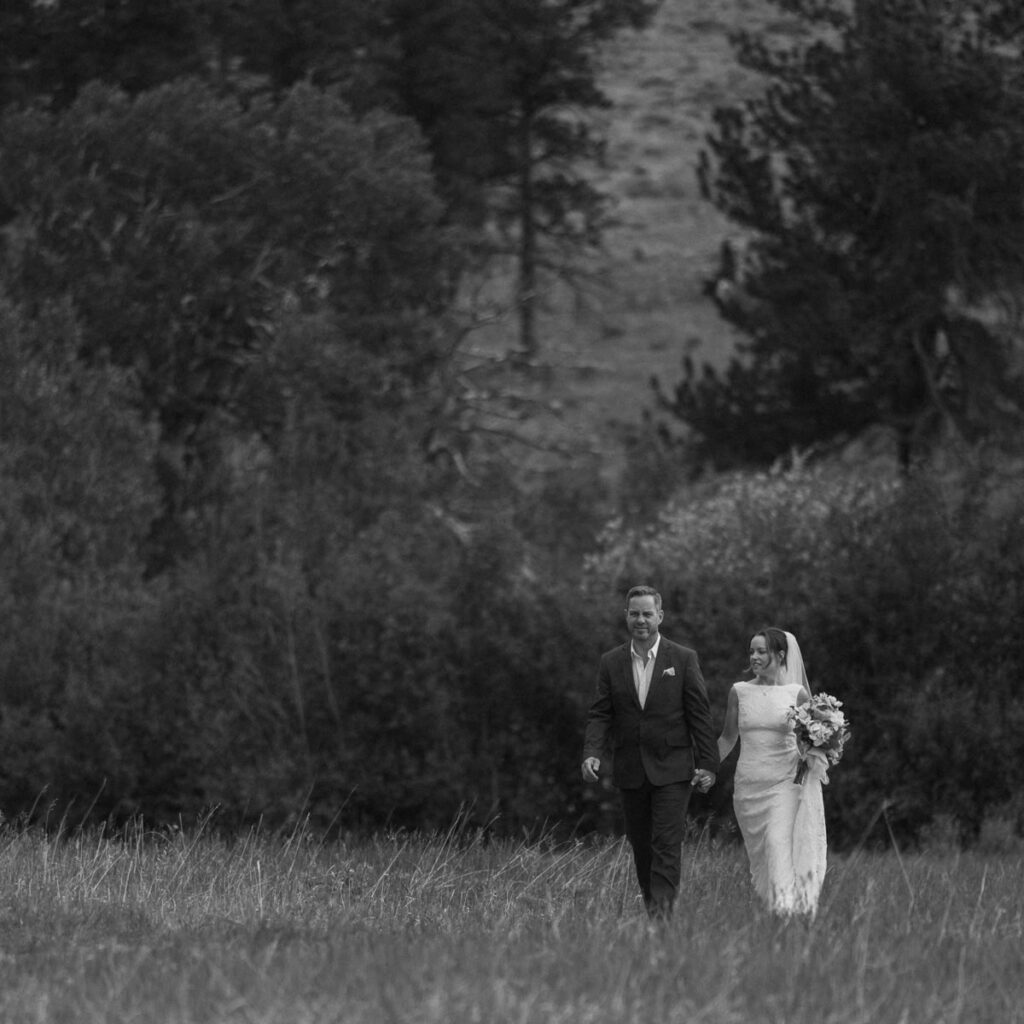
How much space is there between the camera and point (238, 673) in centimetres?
3203

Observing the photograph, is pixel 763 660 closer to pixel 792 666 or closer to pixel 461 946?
pixel 792 666

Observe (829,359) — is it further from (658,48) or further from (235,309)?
(658,48)

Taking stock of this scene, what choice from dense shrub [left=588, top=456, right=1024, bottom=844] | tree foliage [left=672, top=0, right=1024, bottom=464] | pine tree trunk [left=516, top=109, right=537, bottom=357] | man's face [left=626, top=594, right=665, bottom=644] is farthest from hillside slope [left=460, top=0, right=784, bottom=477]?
man's face [left=626, top=594, right=665, bottom=644]

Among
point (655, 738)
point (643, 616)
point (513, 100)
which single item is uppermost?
point (643, 616)

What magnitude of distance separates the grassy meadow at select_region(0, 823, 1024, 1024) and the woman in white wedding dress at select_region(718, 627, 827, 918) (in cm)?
28

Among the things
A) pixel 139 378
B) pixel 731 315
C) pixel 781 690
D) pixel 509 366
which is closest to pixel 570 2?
pixel 509 366

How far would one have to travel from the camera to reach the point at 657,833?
11828 millimetres

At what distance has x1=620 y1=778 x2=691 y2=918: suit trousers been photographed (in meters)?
11.8

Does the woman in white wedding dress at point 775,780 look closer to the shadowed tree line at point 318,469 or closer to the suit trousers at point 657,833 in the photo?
the suit trousers at point 657,833

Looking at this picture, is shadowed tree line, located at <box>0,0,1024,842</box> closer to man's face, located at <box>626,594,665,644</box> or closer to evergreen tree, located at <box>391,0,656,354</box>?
evergreen tree, located at <box>391,0,656,354</box>

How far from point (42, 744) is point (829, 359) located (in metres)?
15.9

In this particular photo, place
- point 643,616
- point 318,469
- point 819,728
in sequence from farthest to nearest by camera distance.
A: point 318,469 < point 643,616 < point 819,728

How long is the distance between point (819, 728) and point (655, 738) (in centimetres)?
89

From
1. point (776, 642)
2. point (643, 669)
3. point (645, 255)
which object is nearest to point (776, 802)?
point (776, 642)
